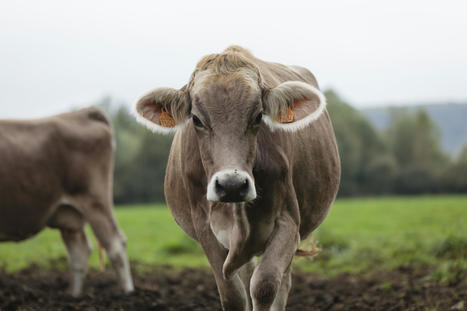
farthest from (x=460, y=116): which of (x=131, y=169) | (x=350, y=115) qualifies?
(x=131, y=169)

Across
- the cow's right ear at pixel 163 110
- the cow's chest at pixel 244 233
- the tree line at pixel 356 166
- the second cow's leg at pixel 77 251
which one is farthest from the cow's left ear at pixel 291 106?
the tree line at pixel 356 166

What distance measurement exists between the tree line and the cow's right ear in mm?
38625

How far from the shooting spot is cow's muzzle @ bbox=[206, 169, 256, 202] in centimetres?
332

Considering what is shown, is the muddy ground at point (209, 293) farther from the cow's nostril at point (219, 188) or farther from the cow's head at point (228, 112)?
the cow's nostril at point (219, 188)

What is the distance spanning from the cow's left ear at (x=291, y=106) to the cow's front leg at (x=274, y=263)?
2.15 feet

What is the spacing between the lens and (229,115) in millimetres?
3615

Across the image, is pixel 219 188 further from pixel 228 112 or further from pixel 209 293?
pixel 209 293

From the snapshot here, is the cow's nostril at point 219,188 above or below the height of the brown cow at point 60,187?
above

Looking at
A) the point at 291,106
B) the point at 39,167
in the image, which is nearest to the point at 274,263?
the point at 291,106

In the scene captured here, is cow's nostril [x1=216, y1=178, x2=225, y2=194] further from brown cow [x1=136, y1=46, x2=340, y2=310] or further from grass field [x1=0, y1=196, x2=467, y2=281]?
→ grass field [x1=0, y1=196, x2=467, y2=281]

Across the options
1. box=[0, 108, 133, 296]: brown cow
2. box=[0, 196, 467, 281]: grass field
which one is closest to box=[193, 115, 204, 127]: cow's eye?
box=[0, 196, 467, 281]: grass field

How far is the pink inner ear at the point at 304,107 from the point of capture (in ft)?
13.0

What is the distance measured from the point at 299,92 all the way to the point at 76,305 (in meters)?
3.45

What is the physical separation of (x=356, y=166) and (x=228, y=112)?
46703 mm
